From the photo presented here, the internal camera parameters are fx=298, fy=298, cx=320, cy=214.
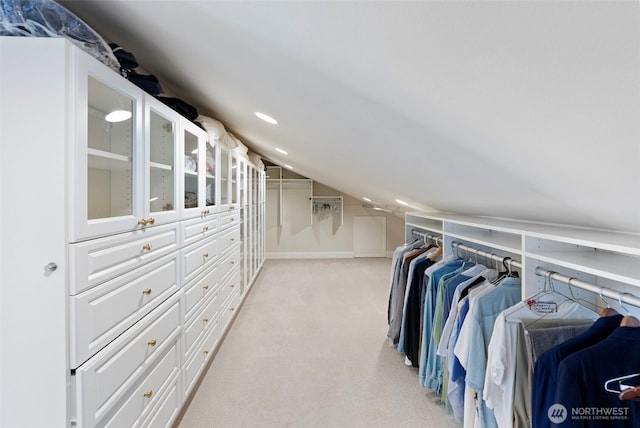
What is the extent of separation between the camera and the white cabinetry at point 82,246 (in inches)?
35.1

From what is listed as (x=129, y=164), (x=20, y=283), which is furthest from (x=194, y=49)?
(x=20, y=283)

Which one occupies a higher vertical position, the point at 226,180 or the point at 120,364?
the point at 226,180

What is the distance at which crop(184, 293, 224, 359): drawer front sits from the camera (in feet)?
6.17

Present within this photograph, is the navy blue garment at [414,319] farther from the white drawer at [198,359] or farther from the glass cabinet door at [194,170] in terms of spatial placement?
the glass cabinet door at [194,170]

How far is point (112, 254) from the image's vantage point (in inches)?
44.0

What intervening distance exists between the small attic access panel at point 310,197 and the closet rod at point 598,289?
5666mm

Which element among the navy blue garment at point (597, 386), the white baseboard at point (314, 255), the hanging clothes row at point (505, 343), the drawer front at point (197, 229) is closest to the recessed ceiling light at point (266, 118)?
the drawer front at point (197, 229)

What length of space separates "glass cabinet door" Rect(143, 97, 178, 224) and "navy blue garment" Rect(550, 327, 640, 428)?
1.67 m

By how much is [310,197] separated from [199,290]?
16.2 feet

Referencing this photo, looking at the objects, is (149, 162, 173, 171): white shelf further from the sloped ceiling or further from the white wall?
the white wall

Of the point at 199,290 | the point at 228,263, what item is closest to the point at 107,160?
the point at 199,290

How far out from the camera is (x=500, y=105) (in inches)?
31.7

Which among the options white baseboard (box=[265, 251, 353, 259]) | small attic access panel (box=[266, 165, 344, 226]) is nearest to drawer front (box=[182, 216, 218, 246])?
small attic access panel (box=[266, 165, 344, 226])

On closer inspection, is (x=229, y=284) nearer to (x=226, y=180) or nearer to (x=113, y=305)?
(x=226, y=180)
